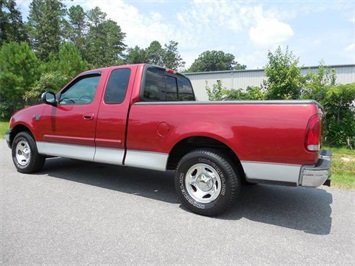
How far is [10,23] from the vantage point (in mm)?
34000

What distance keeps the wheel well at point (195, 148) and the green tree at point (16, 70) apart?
636 inches

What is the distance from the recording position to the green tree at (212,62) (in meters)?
101

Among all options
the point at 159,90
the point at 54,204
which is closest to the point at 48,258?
the point at 54,204

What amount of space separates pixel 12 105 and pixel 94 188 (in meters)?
17.2

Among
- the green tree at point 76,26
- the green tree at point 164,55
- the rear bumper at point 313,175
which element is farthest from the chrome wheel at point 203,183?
the green tree at point 164,55

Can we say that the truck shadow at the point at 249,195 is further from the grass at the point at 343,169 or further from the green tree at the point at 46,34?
the green tree at the point at 46,34

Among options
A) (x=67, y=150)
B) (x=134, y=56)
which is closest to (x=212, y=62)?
(x=134, y=56)

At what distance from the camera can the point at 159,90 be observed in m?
4.59

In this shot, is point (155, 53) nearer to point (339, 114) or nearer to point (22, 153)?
point (339, 114)

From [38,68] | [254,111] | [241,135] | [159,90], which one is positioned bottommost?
[241,135]

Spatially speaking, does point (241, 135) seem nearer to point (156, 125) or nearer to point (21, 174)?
point (156, 125)

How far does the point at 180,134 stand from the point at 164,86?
4.44 ft

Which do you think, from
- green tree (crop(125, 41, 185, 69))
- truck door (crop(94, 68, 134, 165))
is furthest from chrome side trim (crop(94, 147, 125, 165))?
green tree (crop(125, 41, 185, 69))

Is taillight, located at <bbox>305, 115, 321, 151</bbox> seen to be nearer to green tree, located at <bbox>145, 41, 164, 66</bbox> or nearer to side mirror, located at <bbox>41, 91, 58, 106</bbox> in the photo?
side mirror, located at <bbox>41, 91, 58, 106</bbox>
